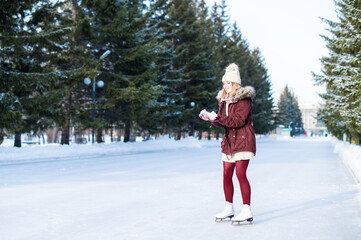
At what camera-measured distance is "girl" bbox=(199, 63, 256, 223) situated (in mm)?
4664

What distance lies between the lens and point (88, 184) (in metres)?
8.54

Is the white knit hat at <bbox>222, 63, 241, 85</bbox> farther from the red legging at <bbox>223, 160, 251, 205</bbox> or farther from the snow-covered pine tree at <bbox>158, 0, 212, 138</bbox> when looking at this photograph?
the snow-covered pine tree at <bbox>158, 0, 212, 138</bbox>

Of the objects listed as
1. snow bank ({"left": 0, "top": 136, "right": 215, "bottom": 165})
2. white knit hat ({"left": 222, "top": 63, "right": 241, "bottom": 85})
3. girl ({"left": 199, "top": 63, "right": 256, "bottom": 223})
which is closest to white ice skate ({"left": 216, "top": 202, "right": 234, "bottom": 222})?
girl ({"left": 199, "top": 63, "right": 256, "bottom": 223})

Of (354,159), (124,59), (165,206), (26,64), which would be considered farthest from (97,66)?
(165,206)

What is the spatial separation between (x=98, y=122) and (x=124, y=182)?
13.1 metres

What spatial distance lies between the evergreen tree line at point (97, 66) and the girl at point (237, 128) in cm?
1197

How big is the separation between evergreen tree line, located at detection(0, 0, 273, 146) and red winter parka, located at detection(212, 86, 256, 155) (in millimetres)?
12068

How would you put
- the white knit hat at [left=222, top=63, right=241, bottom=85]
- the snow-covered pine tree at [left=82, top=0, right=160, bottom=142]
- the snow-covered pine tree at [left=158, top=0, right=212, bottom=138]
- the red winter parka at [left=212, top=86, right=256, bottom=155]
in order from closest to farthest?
1. the red winter parka at [left=212, top=86, right=256, bottom=155]
2. the white knit hat at [left=222, top=63, right=241, bottom=85]
3. the snow-covered pine tree at [left=82, top=0, right=160, bottom=142]
4. the snow-covered pine tree at [left=158, top=0, right=212, bottom=138]

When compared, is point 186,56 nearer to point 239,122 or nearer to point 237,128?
point 237,128

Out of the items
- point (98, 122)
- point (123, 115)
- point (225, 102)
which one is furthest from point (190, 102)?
point (225, 102)

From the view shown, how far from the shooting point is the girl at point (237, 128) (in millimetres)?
4664

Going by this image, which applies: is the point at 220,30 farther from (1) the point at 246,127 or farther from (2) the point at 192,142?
(1) the point at 246,127

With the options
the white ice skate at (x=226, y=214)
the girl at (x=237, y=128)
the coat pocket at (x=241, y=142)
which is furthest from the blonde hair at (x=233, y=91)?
the white ice skate at (x=226, y=214)

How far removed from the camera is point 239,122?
Result: 462 centimetres
